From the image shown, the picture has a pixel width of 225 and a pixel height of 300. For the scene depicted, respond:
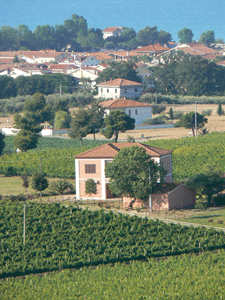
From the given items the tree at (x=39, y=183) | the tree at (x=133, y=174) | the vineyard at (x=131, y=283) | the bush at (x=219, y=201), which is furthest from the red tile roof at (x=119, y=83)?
the vineyard at (x=131, y=283)

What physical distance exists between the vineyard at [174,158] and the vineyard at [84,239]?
14.6m

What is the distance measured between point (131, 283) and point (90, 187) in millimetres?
19473

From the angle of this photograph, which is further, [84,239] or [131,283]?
[84,239]

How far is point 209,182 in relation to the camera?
47062 millimetres

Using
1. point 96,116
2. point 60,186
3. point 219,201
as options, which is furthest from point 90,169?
point 96,116

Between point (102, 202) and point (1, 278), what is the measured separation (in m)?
17.2

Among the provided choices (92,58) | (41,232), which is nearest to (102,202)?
(41,232)

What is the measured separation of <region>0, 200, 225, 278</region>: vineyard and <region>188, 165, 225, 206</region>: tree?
794cm

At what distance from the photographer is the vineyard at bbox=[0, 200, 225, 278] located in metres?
33.6

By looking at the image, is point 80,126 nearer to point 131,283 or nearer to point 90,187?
point 90,187

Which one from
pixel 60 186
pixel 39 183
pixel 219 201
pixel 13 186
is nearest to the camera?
pixel 219 201

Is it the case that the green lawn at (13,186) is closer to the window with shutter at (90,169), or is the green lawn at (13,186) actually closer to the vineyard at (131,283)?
the window with shutter at (90,169)

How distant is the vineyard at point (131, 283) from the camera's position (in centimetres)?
2880

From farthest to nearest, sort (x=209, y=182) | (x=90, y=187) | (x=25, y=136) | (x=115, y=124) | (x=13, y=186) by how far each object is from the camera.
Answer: (x=115, y=124) → (x=25, y=136) → (x=13, y=186) → (x=90, y=187) → (x=209, y=182)
